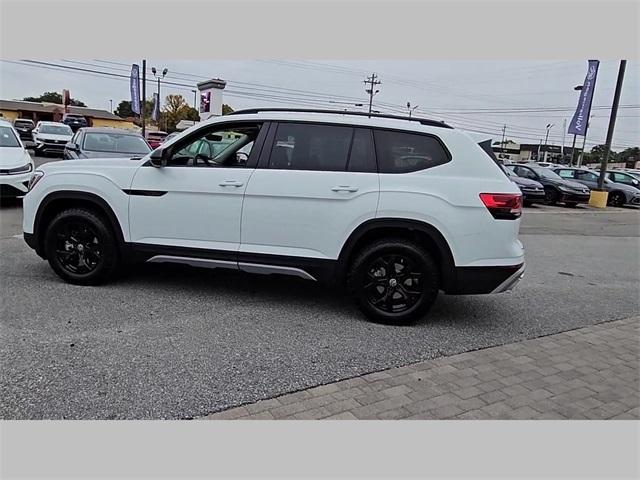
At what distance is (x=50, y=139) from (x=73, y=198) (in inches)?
736

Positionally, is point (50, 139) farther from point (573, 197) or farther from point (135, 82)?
point (573, 197)

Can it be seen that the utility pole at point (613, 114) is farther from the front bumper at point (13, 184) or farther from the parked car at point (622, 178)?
the front bumper at point (13, 184)

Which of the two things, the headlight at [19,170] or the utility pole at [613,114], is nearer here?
the headlight at [19,170]

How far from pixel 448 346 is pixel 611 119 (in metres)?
19.9

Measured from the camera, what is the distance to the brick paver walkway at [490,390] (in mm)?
2980

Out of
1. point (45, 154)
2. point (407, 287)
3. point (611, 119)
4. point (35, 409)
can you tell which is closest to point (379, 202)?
point (407, 287)

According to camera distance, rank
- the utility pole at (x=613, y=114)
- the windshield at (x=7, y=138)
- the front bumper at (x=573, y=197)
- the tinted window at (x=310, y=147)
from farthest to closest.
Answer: the utility pole at (x=613, y=114) < the front bumper at (x=573, y=197) < the windshield at (x=7, y=138) < the tinted window at (x=310, y=147)

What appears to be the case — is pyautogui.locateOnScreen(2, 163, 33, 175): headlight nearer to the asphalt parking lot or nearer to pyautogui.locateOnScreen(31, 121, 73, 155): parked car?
the asphalt parking lot

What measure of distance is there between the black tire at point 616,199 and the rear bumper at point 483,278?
2048 cm

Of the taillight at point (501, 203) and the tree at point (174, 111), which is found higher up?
the tree at point (174, 111)

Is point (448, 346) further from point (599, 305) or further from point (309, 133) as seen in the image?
point (599, 305)

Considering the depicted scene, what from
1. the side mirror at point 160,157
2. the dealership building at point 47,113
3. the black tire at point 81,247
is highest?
the dealership building at point 47,113

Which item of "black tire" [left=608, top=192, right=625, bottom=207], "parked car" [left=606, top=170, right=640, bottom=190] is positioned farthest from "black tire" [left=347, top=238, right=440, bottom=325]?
"parked car" [left=606, top=170, right=640, bottom=190]

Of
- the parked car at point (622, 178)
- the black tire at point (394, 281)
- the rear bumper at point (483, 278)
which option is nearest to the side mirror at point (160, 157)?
the black tire at point (394, 281)
